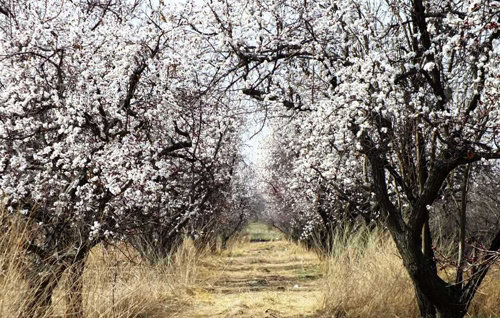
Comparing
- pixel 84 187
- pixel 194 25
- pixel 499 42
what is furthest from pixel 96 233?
pixel 499 42

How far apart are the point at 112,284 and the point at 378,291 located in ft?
10.1

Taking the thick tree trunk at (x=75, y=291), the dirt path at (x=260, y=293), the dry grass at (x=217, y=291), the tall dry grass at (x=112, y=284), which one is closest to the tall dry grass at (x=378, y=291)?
the dry grass at (x=217, y=291)

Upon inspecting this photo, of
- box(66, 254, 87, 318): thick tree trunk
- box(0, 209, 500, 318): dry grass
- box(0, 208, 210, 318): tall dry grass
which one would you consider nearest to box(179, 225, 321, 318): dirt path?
box(0, 209, 500, 318): dry grass

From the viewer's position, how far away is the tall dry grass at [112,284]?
13.7 ft

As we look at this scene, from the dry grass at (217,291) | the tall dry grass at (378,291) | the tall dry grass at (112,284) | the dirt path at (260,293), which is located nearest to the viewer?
the tall dry grass at (112,284)

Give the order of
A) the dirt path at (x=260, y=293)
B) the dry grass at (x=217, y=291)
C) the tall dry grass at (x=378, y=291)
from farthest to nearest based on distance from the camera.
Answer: the dirt path at (x=260, y=293), the tall dry grass at (x=378, y=291), the dry grass at (x=217, y=291)

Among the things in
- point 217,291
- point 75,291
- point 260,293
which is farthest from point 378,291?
point 217,291

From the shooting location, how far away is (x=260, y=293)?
8.45 m

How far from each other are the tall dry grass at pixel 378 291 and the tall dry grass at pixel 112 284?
216 cm

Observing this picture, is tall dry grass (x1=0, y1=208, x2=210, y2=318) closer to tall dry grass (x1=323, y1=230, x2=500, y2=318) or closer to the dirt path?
the dirt path

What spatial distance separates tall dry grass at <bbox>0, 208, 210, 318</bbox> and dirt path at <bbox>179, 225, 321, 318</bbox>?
0.37 meters

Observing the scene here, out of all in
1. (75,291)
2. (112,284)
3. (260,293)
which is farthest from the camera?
(260,293)

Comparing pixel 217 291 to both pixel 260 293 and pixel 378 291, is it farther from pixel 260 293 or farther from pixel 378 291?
pixel 378 291

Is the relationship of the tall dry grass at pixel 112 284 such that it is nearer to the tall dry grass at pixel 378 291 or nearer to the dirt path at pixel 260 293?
the dirt path at pixel 260 293
